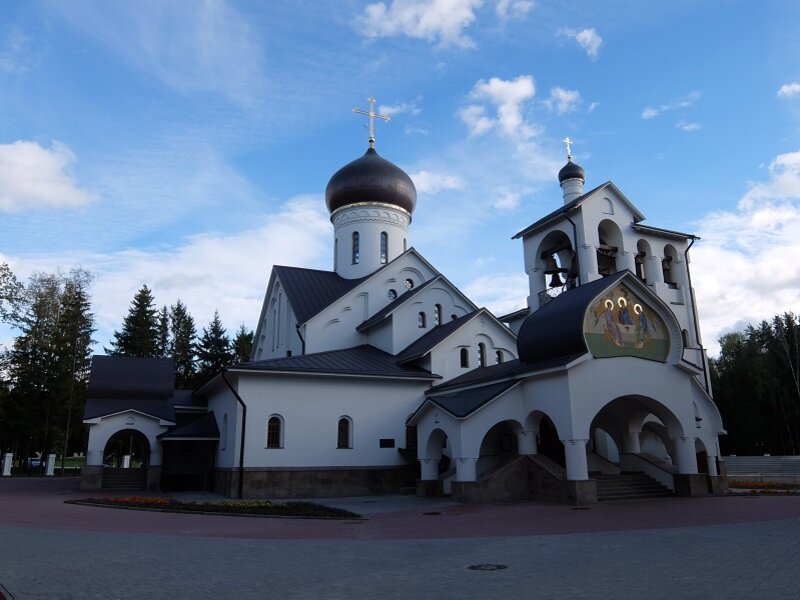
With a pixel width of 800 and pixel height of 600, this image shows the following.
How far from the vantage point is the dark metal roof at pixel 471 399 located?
1717 centimetres

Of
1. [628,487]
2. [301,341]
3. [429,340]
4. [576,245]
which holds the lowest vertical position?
[628,487]

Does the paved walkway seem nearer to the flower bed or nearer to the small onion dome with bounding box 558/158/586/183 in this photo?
the flower bed

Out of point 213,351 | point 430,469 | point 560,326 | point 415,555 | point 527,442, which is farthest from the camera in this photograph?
point 213,351

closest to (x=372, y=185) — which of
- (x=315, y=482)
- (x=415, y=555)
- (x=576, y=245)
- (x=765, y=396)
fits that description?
(x=576, y=245)

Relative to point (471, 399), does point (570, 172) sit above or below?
above

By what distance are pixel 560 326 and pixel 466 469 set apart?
465 centimetres

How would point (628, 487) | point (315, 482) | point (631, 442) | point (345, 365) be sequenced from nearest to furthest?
point (628, 487)
point (631, 442)
point (315, 482)
point (345, 365)

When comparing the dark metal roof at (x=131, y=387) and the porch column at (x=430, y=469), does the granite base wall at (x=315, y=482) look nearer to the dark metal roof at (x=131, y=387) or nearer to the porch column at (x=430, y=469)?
the porch column at (x=430, y=469)

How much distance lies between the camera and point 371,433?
20656mm

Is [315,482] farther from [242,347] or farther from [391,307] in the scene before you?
[242,347]

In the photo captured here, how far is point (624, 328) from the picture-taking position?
16.9m

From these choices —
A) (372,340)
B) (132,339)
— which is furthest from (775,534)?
(132,339)

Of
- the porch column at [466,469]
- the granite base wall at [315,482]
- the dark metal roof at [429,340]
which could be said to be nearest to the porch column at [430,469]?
the porch column at [466,469]

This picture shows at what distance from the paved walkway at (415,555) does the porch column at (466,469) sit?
2.98 meters
